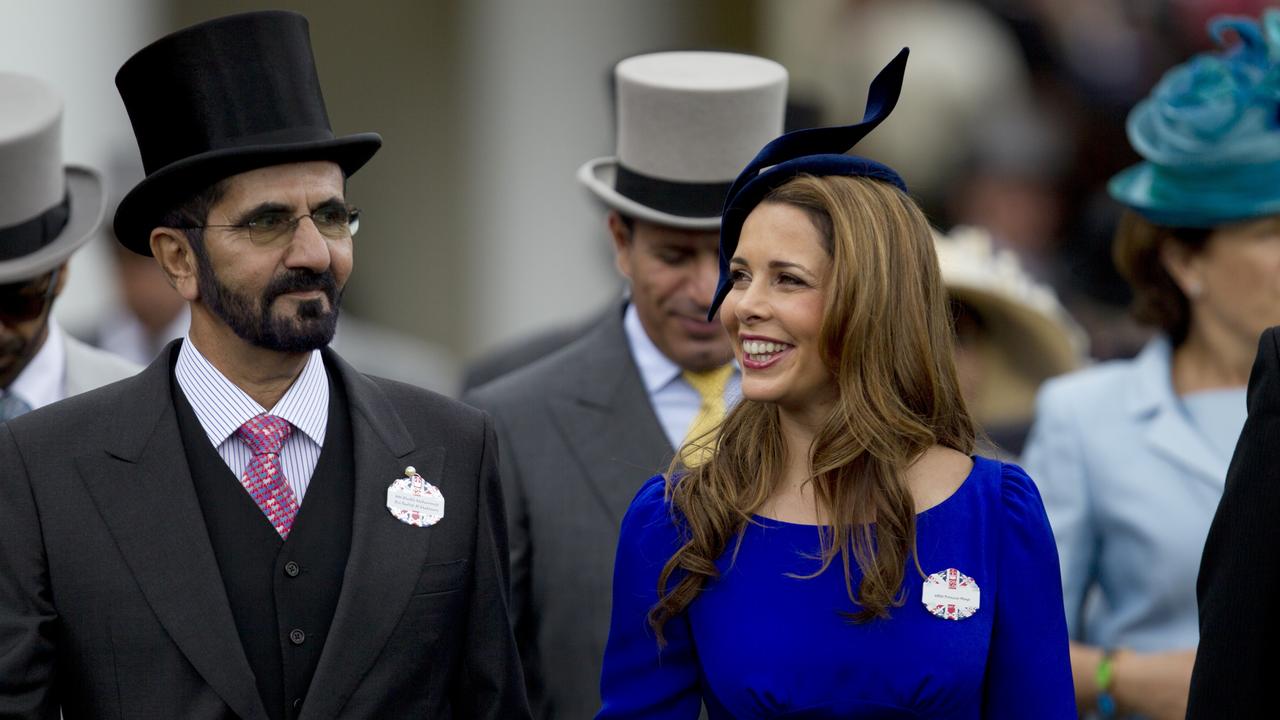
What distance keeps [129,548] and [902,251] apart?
154cm

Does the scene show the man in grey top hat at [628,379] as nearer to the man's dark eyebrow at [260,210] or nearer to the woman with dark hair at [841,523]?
the woman with dark hair at [841,523]

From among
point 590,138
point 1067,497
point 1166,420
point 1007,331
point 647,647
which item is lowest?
point 590,138

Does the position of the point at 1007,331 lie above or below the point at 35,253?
below

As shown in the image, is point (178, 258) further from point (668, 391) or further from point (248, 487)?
point (668, 391)

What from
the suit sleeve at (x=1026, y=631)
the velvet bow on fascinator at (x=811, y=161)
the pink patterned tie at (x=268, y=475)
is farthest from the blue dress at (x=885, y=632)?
the pink patterned tie at (x=268, y=475)

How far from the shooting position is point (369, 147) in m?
4.35

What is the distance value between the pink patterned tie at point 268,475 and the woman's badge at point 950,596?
47.9 inches

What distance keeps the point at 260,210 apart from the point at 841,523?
1.28 meters

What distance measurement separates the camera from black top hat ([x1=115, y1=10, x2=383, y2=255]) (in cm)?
421

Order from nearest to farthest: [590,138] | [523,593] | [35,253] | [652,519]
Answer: [652,519], [523,593], [35,253], [590,138]

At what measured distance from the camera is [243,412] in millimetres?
4191

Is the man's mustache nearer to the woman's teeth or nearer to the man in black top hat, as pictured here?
the man in black top hat

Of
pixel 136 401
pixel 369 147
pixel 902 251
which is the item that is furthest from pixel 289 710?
pixel 902 251

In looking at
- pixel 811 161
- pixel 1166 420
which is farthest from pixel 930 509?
pixel 1166 420
